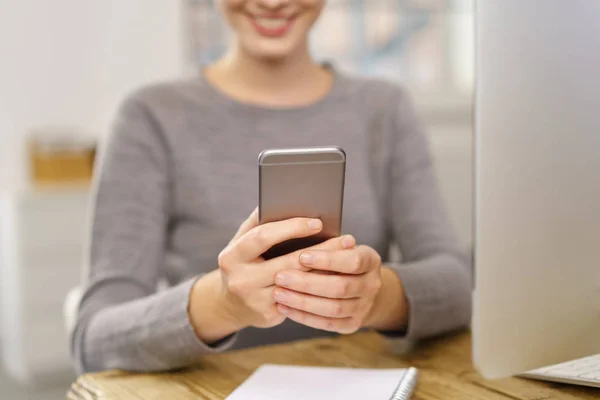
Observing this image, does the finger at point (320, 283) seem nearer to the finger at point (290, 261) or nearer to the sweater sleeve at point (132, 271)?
the finger at point (290, 261)

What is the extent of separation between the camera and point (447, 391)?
66cm

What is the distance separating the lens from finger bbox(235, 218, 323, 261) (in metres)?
0.58

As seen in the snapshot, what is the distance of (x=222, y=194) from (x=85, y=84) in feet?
6.51

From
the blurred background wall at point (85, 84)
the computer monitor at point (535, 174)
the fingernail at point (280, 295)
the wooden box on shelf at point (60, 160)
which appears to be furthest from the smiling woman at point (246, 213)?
the wooden box on shelf at point (60, 160)

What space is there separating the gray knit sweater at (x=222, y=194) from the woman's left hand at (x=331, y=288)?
0.43 feet

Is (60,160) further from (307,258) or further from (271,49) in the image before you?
(307,258)

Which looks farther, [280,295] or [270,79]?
[270,79]

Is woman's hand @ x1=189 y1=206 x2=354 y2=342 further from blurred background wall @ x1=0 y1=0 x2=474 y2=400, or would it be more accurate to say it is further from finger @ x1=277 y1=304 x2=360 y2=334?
blurred background wall @ x1=0 y1=0 x2=474 y2=400

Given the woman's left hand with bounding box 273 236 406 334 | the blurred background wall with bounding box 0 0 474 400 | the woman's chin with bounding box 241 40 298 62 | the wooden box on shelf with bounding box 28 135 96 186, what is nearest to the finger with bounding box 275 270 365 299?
the woman's left hand with bounding box 273 236 406 334

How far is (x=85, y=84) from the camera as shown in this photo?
2.75 metres

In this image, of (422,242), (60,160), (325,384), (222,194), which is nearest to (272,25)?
(222,194)

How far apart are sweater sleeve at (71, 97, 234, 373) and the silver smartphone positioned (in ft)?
0.60

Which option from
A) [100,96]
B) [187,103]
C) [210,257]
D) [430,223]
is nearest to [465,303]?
[430,223]

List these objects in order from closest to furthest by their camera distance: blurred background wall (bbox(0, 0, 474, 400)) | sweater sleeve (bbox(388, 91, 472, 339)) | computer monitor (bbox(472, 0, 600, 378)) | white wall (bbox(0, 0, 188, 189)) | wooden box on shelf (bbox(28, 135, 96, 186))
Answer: computer monitor (bbox(472, 0, 600, 378))
sweater sleeve (bbox(388, 91, 472, 339))
blurred background wall (bbox(0, 0, 474, 400))
wooden box on shelf (bbox(28, 135, 96, 186))
white wall (bbox(0, 0, 188, 189))
